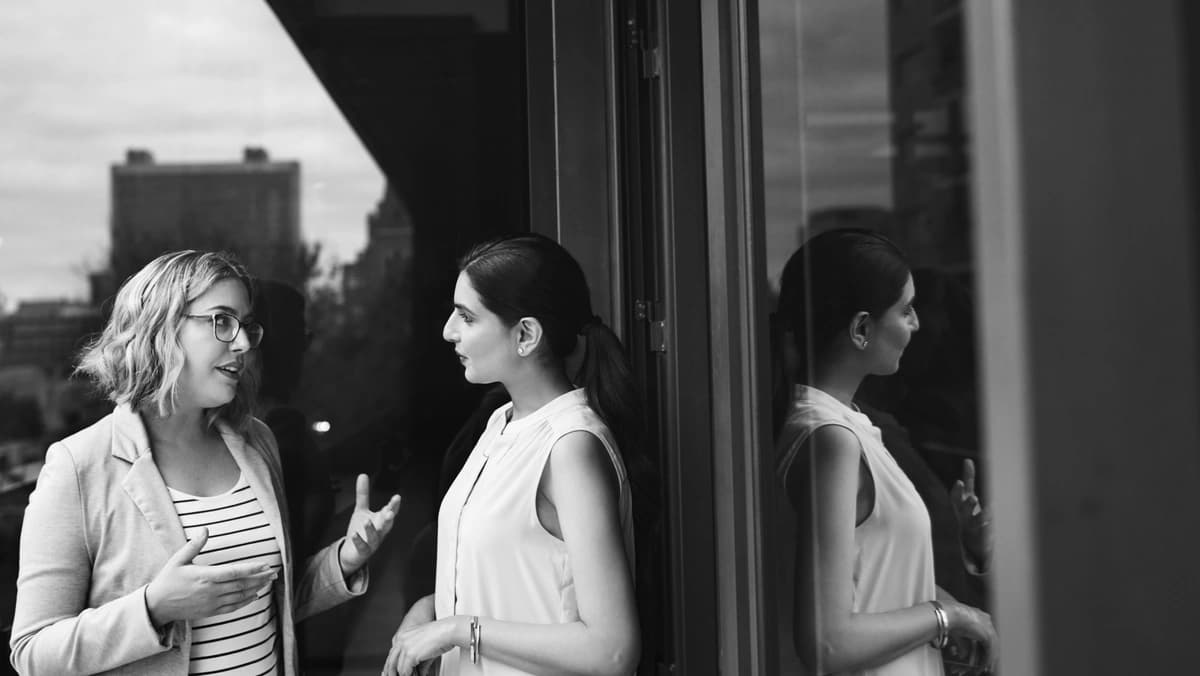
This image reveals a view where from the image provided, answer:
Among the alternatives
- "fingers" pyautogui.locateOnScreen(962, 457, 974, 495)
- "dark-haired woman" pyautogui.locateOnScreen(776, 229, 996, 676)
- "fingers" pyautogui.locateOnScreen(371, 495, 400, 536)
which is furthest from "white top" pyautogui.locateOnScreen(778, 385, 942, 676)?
"fingers" pyautogui.locateOnScreen(371, 495, 400, 536)

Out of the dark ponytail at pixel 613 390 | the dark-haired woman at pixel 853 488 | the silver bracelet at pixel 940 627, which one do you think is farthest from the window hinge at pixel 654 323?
the silver bracelet at pixel 940 627

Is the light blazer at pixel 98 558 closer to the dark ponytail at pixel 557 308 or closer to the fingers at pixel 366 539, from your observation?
the fingers at pixel 366 539

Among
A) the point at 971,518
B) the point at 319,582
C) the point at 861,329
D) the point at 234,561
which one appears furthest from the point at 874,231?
the point at 319,582

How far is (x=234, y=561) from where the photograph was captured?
1879 millimetres

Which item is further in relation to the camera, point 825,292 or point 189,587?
point 189,587

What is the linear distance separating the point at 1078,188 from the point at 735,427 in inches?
47.7

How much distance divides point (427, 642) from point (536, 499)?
1.08 ft

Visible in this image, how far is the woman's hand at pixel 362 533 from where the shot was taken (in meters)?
1.99

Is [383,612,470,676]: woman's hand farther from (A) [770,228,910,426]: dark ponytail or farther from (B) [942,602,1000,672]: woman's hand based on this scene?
(B) [942,602,1000,672]: woman's hand

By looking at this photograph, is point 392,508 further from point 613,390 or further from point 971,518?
point 971,518

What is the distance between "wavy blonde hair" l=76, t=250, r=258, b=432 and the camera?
190cm

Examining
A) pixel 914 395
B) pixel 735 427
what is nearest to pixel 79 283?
pixel 735 427

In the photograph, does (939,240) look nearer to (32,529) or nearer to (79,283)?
(32,529)

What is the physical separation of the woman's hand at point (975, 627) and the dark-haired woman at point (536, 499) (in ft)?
3.14
